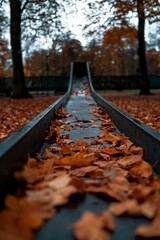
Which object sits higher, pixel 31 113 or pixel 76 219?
pixel 76 219

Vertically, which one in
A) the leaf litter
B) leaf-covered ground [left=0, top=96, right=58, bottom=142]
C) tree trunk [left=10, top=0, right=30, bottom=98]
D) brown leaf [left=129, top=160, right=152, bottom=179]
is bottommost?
leaf-covered ground [left=0, top=96, right=58, bottom=142]

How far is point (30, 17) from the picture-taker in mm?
17953

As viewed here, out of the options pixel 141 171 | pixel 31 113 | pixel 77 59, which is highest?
pixel 77 59

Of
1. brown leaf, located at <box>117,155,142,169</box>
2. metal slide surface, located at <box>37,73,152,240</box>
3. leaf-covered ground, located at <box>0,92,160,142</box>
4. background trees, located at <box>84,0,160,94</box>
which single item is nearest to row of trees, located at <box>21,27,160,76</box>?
background trees, located at <box>84,0,160,94</box>

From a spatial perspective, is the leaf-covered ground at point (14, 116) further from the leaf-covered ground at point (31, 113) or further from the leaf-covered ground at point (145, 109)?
the leaf-covered ground at point (145, 109)

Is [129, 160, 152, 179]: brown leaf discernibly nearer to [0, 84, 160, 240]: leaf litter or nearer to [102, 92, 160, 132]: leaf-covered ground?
[0, 84, 160, 240]: leaf litter

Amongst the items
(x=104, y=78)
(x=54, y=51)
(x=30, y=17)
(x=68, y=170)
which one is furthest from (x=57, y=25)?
(x=54, y=51)

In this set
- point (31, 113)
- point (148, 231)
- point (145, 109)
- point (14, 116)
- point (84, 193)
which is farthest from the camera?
point (145, 109)

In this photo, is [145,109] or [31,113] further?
[145,109]

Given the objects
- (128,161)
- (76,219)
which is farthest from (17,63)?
(76,219)

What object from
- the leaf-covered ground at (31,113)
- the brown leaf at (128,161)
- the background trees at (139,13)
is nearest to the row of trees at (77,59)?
the background trees at (139,13)

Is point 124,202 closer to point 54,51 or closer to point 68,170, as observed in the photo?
point 68,170

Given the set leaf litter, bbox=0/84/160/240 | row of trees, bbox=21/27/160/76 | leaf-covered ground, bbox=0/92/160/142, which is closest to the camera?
leaf litter, bbox=0/84/160/240

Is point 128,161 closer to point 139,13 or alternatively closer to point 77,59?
point 139,13
